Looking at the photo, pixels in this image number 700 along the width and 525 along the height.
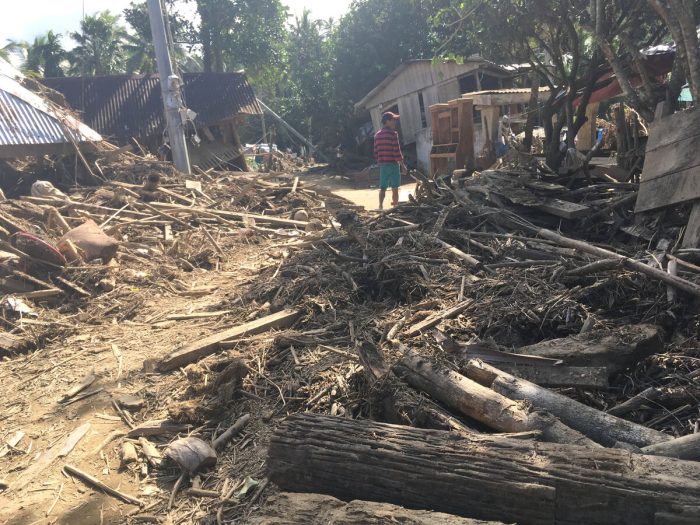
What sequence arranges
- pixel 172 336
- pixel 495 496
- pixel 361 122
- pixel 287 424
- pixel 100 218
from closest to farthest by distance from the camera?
pixel 495 496, pixel 287 424, pixel 172 336, pixel 100 218, pixel 361 122

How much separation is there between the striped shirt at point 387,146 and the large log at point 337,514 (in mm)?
8760

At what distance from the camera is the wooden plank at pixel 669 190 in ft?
16.9

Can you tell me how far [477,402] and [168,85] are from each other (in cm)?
1312

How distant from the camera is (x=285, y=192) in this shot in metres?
12.7

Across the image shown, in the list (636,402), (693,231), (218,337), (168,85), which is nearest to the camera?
(636,402)

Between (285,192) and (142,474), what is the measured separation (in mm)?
9624

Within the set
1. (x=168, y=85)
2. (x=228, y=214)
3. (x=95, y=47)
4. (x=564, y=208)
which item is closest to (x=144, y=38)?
(x=95, y=47)

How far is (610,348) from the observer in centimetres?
346

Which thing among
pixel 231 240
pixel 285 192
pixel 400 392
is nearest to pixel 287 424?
pixel 400 392

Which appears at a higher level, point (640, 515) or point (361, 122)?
point (361, 122)

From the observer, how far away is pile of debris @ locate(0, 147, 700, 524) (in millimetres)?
2406

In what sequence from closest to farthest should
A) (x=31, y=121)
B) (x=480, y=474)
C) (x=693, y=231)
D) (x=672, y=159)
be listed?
(x=480, y=474)
(x=693, y=231)
(x=672, y=159)
(x=31, y=121)

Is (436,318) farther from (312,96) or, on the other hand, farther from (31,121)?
(312,96)

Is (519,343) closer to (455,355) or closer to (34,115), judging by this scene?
(455,355)
